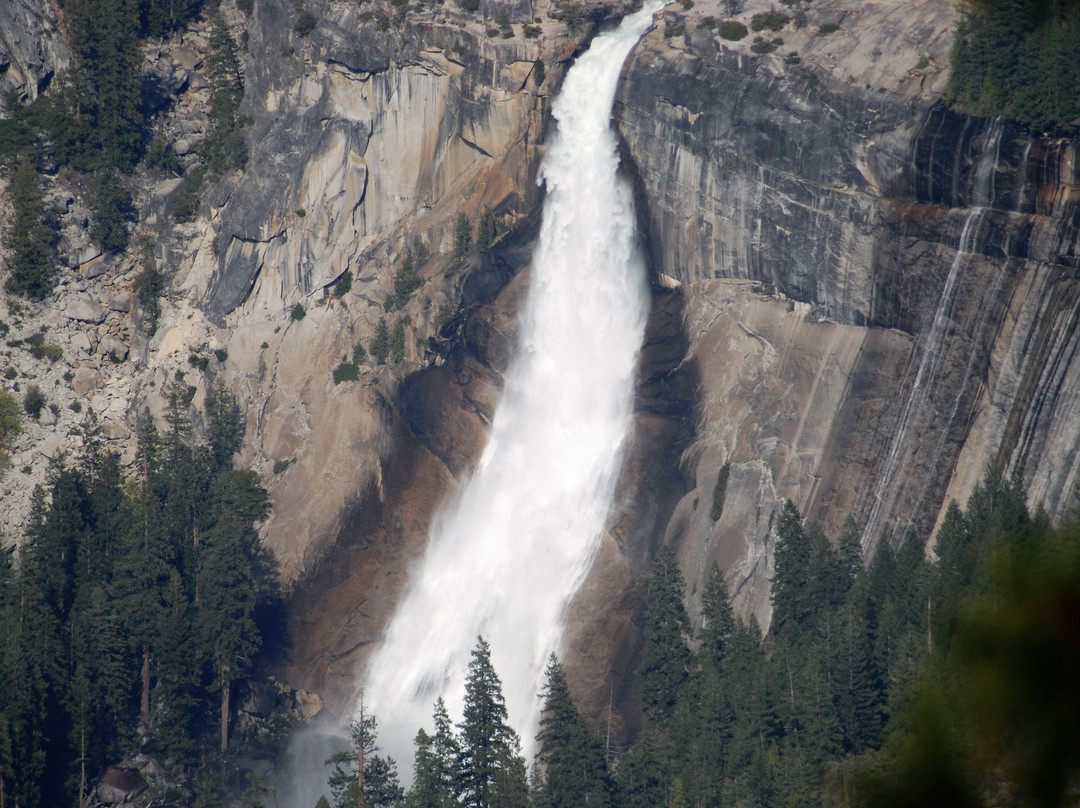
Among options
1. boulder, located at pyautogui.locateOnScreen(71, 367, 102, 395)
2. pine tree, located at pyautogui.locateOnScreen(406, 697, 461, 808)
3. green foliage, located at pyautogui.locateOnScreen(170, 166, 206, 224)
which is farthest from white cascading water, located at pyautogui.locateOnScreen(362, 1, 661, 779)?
green foliage, located at pyautogui.locateOnScreen(170, 166, 206, 224)

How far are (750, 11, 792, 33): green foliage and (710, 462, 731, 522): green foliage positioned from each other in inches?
1042

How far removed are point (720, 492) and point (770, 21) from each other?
28.7m

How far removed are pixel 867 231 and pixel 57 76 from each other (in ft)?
205

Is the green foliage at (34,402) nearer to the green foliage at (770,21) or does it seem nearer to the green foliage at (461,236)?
the green foliage at (461,236)

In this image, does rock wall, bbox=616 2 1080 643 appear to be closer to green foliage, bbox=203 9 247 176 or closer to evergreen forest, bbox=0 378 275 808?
evergreen forest, bbox=0 378 275 808

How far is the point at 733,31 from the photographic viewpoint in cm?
9056

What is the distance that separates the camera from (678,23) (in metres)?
94.0

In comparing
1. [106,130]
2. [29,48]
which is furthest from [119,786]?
[29,48]

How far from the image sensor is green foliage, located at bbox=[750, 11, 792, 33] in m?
89.9

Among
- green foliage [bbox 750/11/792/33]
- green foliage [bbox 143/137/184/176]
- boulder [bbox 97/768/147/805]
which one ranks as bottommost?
boulder [bbox 97/768/147/805]

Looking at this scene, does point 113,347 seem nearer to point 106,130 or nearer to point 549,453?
point 106,130

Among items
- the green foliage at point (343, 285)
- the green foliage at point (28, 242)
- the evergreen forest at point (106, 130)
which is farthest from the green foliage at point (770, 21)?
the green foliage at point (28, 242)

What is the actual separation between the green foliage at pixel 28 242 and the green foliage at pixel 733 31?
48.8 m

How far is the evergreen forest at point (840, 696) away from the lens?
187 feet
